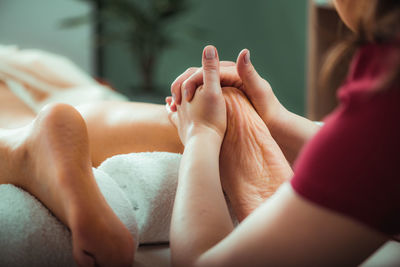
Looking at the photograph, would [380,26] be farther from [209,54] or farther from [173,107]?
[173,107]

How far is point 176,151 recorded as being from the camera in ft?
2.57

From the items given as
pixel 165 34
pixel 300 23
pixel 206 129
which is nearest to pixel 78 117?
pixel 206 129

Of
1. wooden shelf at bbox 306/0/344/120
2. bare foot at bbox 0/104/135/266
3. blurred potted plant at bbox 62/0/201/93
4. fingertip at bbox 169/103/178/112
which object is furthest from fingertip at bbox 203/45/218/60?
blurred potted plant at bbox 62/0/201/93

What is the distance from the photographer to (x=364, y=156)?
349mm

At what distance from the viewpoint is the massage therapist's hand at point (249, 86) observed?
740 millimetres

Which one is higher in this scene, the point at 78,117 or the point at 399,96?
the point at 399,96

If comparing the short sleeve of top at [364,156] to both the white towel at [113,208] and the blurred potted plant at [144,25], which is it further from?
the blurred potted plant at [144,25]

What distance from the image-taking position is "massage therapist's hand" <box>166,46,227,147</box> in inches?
25.7

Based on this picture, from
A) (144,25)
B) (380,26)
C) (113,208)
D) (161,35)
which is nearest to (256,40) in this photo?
(161,35)

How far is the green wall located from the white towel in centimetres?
201

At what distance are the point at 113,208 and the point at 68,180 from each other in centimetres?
10

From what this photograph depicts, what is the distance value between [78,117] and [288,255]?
0.35 m

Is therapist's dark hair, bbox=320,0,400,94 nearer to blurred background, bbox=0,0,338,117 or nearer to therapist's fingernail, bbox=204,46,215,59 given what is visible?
therapist's fingernail, bbox=204,46,215,59

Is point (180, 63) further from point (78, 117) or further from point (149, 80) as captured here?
point (78, 117)
